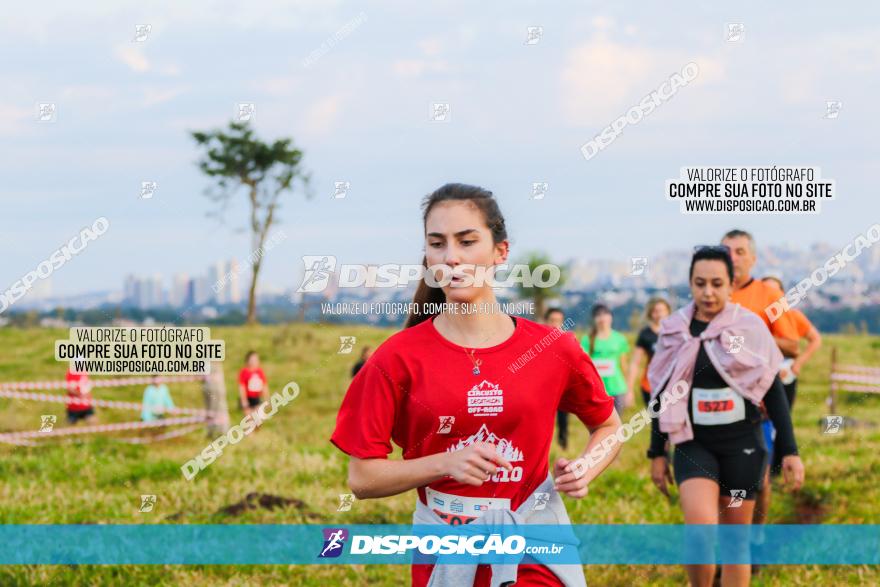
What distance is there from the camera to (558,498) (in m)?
4.10

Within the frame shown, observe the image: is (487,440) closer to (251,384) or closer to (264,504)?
(264,504)

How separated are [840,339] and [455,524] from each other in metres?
28.3

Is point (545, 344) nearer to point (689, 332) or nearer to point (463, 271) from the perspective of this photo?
point (463, 271)

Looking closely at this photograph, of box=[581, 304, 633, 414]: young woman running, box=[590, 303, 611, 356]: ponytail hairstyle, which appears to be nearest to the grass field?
box=[581, 304, 633, 414]: young woman running

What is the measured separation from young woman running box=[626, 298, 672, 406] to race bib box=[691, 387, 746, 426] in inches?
229

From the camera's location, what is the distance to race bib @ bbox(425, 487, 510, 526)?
400 centimetres

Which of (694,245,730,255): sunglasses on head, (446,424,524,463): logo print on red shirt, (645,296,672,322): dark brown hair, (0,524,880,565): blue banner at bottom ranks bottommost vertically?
(0,524,880,565): blue banner at bottom

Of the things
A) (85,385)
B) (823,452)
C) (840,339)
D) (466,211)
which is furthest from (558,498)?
(840,339)

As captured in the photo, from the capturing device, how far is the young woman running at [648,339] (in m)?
12.7

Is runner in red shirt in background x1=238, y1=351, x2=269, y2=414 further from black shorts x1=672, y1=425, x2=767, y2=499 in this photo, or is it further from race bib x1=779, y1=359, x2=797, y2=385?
black shorts x1=672, y1=425, x2=767, y2=499

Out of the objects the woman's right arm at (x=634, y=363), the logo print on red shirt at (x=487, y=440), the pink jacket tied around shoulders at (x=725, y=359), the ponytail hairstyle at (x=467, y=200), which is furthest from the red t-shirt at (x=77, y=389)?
the logo print on red shirt at (x=487, y=440)

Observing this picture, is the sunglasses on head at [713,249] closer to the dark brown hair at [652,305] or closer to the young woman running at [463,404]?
the young woman running at [463,404]

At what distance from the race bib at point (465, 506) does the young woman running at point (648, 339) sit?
28.4 ft

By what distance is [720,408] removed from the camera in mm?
6559
